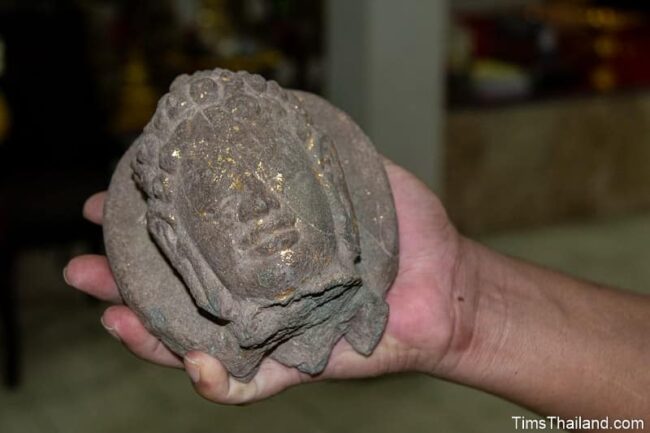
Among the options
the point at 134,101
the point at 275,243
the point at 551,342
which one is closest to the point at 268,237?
the point at 275,243

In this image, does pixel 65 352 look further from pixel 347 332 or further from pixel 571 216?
pixel 571 216

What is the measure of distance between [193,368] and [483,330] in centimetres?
70

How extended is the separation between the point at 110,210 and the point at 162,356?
0.34 m

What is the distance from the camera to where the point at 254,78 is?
1911 mm

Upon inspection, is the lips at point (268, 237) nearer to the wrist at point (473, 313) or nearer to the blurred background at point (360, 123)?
the wrist at point (473, 313)

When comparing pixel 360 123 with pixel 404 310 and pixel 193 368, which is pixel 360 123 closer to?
pixel 404 310

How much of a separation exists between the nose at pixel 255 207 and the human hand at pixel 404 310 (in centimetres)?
36

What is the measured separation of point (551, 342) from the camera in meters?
2.09

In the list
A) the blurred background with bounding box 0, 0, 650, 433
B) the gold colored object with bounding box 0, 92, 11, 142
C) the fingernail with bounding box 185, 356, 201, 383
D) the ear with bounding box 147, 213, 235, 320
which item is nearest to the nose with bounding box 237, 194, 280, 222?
the ear with bounding box 147, 213, 235, 320

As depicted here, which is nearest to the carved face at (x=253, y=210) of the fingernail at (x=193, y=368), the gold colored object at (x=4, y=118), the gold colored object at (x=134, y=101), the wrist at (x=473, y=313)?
the fingernail at (x=193, y=368)

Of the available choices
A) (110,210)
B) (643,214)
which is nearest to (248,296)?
(110,210)

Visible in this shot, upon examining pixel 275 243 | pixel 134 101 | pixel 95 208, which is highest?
pixel 275 243

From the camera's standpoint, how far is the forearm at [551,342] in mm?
2021

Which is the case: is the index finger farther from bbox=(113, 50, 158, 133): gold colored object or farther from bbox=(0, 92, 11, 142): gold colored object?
bbox=(113, 50, 158, 133): gold colored object
